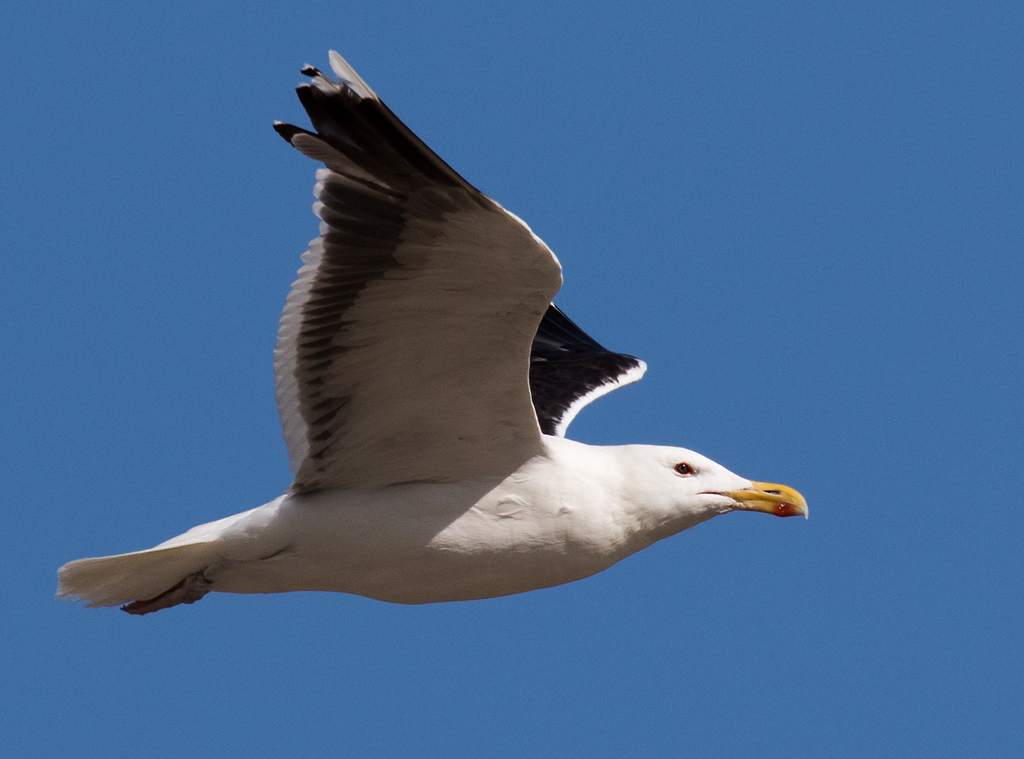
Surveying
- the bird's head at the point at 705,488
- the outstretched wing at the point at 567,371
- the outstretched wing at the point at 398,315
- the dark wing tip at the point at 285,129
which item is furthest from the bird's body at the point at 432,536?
the dark wing tip at the point at 285,129

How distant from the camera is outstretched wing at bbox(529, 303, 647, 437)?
9125mm

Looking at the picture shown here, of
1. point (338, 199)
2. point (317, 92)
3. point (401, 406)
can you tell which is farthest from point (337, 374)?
point (317, 92)

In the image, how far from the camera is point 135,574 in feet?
23.9

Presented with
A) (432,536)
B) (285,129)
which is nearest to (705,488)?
(432,536)

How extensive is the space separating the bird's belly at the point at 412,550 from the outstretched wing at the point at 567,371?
1.49m

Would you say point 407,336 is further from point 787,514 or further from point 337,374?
point 787,514

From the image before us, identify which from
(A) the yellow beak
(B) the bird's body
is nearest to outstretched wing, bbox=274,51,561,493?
(B) the bird's body

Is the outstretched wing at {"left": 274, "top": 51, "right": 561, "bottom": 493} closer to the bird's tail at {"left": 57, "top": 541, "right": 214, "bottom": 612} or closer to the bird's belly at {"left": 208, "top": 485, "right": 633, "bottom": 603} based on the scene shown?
the bird's belly at {"left": 208, "top": 485, "right": 633, "bottom": 603}

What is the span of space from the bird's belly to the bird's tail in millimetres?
141

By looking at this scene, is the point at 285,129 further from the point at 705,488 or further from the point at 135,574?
the point at 705,488

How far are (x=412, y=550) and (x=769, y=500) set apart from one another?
6.70ft

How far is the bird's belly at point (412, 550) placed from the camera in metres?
7.21

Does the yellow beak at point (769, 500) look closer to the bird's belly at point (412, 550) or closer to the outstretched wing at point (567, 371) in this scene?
the bird's belly at point (412, 550)

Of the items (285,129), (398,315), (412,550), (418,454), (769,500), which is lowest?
(412,550)
